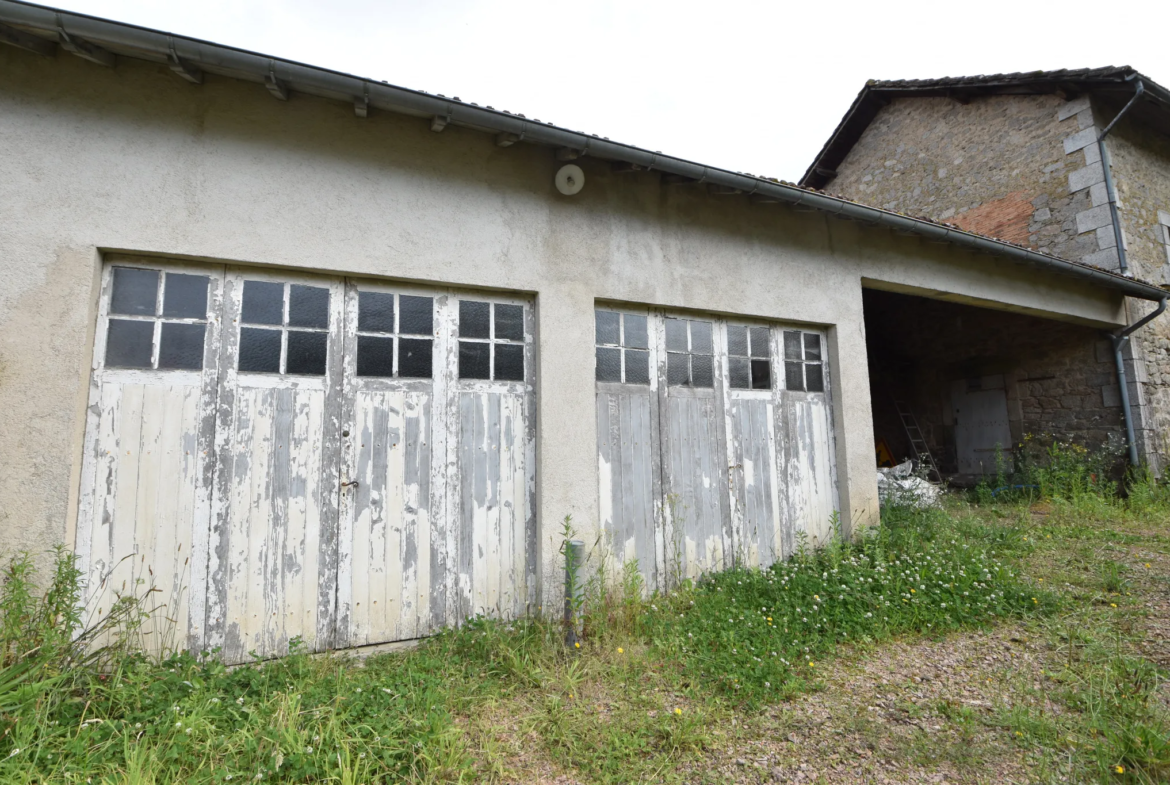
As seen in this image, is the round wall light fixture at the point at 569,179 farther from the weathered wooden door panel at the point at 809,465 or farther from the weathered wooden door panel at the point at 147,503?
the weathered wooden door panel at the point at 147,503

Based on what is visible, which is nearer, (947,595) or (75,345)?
(75,345)

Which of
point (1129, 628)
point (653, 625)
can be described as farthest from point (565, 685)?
point (1129, 628)

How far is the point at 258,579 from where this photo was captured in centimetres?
334

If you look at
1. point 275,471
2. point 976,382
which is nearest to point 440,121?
point 275,471

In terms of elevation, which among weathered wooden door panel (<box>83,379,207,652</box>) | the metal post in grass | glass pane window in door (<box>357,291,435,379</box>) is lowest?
the metal post in grass

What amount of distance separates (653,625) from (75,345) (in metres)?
3.76

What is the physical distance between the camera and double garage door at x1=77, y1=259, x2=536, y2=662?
10.5ft

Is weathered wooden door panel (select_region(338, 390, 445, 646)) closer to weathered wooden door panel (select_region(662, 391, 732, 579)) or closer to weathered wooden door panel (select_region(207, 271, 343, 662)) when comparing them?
weathered wooden door panel (select_region(207, 271, 343, 662))

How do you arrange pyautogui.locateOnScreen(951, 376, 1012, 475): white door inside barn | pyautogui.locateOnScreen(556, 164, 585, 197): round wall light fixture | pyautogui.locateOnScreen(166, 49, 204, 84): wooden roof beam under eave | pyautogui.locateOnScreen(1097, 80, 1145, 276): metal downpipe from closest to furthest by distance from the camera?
pyautogui.locateOnScreen(166, 49, 204, 84): wooden roof beam under eave → pyautogui.locateOnScreen(556, 164, 585, 197): round wall light fixture → pyautogui.locateOnScreen(1097, 80, 1145, 276): metal downpipe → pyautogui.locateOnScreen(951, 376, 1012, 475): white door inside barn

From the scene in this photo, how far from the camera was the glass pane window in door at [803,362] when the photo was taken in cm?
536

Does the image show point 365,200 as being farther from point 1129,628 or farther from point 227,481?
point 1129,628

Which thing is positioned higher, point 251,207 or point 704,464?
point 251,207

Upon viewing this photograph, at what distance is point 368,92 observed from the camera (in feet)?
11.0

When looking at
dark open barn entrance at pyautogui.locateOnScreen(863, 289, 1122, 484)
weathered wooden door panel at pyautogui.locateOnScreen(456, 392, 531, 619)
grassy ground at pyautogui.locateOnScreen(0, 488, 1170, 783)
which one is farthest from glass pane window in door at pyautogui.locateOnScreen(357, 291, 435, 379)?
dark open barn entrance at pyautogui.locateOnScreen(863, 289, 1122, 484)
